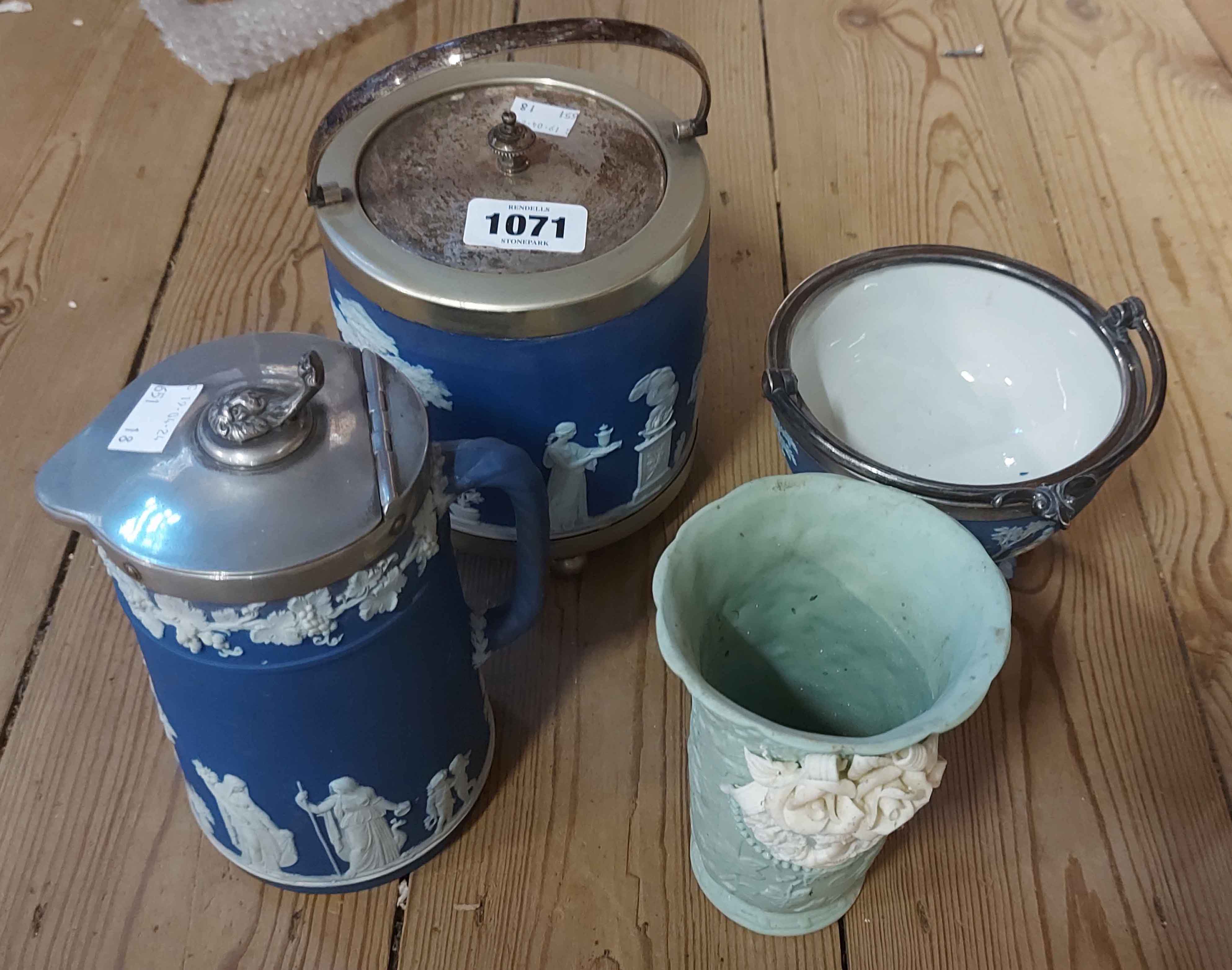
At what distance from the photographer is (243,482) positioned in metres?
0.40

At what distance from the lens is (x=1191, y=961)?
A: 0.54 meters

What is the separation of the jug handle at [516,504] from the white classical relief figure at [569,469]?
0.5 inches

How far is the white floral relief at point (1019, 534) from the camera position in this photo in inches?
21.7

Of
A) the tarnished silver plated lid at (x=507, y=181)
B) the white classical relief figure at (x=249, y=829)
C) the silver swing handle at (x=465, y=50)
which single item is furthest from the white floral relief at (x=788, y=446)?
the white classical relief figure at (x=249, y=829)

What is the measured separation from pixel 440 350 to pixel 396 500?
0.15 meters

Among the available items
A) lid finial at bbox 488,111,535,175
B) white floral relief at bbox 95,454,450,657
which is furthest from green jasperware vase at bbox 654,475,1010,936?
lid finial at bbox 488,111,535,175

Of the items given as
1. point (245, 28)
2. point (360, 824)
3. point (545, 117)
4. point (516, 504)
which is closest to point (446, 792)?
point (360, 824)

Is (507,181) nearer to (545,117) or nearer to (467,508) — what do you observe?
(545,117)

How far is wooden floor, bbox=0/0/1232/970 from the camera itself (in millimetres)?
552

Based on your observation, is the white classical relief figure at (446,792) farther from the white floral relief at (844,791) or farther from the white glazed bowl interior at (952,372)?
the white glazed bowl interior at (952,372)

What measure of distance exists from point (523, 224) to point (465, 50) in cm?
10

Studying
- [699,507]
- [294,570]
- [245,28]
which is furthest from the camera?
[245,28]

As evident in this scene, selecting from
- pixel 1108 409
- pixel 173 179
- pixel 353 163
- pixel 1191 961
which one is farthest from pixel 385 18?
pixel 1191 961

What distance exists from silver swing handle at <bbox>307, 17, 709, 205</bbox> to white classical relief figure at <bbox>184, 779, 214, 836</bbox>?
0.30 m
